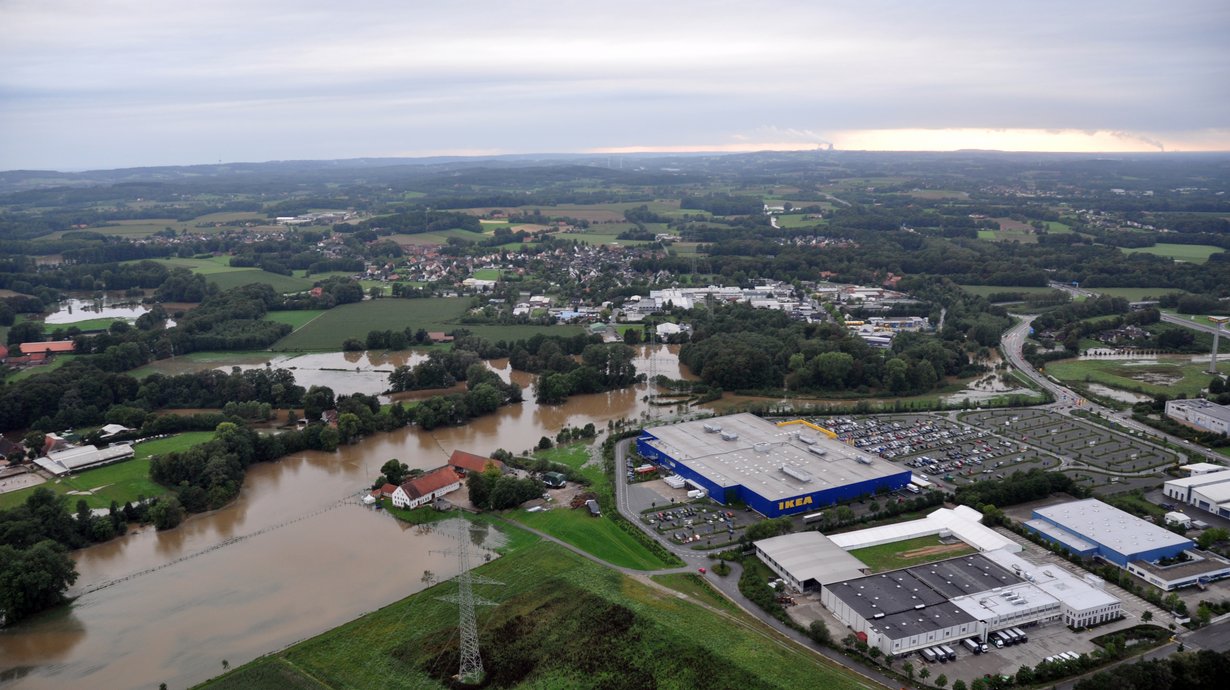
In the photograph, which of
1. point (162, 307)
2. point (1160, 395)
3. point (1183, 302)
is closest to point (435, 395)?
point (162, 307)

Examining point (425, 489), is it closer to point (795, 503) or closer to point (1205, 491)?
point (795, 503)

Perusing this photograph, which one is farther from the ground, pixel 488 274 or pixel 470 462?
pixel 488 274

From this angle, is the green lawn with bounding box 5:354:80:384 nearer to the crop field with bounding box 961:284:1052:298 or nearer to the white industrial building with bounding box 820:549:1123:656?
the white industrial building with bounding box 820:549:1123:656

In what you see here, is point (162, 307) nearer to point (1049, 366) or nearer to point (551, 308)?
point (551, 308)

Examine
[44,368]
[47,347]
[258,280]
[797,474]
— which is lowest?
[797,474]

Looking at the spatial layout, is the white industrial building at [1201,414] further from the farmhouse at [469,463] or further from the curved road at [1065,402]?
the farmhouse at [469,463]

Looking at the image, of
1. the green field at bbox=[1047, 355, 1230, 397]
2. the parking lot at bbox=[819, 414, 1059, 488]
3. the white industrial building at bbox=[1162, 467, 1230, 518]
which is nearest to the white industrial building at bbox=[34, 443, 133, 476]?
the parking lot at bbox=[819, 414, 1059, 488]

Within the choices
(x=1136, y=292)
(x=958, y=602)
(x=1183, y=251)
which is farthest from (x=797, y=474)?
(x=1183, y=251)

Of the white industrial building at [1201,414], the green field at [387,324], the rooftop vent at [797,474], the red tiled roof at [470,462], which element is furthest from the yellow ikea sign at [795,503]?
the green field at [387,324]
